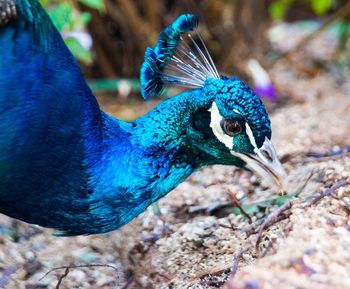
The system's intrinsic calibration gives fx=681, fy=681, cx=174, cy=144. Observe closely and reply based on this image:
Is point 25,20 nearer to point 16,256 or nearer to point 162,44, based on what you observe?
point 162,44

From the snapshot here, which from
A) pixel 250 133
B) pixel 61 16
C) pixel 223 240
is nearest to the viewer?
pixel 250 133

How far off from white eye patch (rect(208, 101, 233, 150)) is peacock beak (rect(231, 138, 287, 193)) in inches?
1.7

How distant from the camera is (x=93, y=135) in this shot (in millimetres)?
2039

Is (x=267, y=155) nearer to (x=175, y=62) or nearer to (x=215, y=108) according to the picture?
(x=215, y=108)

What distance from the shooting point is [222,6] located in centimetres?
437

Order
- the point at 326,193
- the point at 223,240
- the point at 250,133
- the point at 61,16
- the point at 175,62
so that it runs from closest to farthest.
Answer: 1. the point at 250,133
2. the point at 326,193
3. the point at 175,62
4. the point at 223,240
5. the point at 61,16

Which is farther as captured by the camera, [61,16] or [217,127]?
[61,16]

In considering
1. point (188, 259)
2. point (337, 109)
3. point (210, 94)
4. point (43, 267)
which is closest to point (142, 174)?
point (210, 94)

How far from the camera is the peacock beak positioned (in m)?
2.04

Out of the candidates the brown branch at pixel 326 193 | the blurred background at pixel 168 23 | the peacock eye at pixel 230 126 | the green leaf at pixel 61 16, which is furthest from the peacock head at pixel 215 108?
the blurred background at pixel 168 23

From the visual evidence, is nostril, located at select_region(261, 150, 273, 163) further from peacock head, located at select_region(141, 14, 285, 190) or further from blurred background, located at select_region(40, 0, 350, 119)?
blurred background, located at select_region(40, 0, 350, 119)

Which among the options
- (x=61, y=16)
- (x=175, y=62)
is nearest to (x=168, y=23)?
(x=61, y=16)

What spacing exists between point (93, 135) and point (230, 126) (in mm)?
410

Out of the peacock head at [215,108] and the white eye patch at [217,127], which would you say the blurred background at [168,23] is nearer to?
the peacock head at [215,108]
